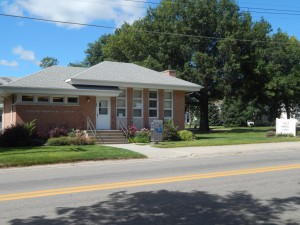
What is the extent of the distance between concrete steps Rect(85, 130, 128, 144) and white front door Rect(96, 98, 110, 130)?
4.01 feet

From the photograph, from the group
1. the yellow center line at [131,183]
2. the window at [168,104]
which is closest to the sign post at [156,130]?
the window at [168,104]

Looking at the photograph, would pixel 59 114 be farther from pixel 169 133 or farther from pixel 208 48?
pixel 208 48

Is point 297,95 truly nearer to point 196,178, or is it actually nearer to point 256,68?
point 256,68

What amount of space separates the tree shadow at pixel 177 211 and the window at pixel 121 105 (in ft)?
60.5

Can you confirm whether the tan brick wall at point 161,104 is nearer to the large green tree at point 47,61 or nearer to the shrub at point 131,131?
the shrub at point 131,131

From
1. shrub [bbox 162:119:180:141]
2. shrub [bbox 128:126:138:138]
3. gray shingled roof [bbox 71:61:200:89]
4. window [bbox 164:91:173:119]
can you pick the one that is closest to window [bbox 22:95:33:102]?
gray shingled roof [bbox 71:61:200:89]

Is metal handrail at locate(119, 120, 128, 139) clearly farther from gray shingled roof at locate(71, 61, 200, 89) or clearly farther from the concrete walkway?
the concrete walkway

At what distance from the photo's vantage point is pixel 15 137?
20578mm

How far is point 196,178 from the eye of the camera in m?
10.4

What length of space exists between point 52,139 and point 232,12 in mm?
26221

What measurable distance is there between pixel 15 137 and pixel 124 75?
9682 mm

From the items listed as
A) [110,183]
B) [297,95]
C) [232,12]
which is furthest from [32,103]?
[297,95]

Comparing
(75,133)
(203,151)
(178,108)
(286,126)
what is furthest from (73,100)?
(286,126)

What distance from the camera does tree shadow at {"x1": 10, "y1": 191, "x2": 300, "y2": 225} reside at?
20.6 feet
